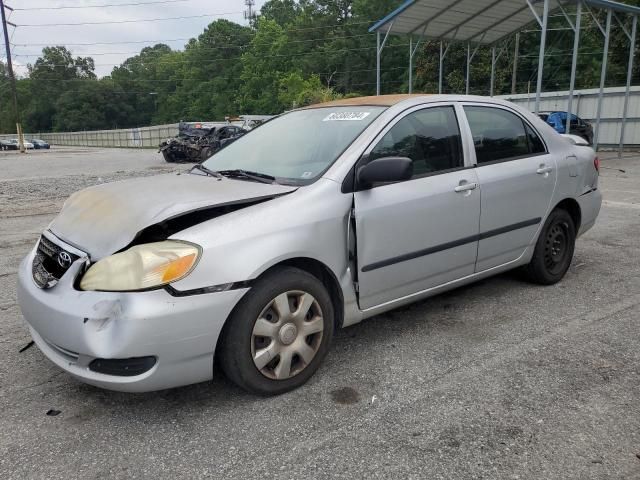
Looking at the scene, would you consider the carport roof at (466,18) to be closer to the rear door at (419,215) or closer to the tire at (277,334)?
the rear door at (419,215)

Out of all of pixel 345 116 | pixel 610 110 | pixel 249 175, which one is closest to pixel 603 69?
pixel 610 110

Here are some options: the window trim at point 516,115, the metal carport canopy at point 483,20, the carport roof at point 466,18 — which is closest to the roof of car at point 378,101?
the window trim at point 516,115

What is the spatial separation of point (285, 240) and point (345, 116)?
1.21 m

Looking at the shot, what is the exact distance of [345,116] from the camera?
3.42 meters

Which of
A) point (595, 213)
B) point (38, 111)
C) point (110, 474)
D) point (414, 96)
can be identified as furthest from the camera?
point (38, 111)

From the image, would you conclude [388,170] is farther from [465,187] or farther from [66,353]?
[66,353]

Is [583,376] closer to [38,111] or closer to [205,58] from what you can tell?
[205,58]

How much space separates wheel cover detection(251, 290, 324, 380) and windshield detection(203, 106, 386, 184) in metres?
0.72

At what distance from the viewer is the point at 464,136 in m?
3.60

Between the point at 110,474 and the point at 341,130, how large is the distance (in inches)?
89.6

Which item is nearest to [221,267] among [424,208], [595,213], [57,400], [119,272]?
[119,272]

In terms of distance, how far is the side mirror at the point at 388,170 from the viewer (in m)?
2.83

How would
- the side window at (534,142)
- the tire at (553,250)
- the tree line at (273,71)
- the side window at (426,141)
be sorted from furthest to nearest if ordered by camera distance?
the tree line at (273,71) → the tire at (553,250) → the side window at (534,142) → the side window at (426,141)

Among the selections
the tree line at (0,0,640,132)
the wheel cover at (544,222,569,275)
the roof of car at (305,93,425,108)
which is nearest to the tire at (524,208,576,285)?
the wheel cover at (544,222,569,275)
